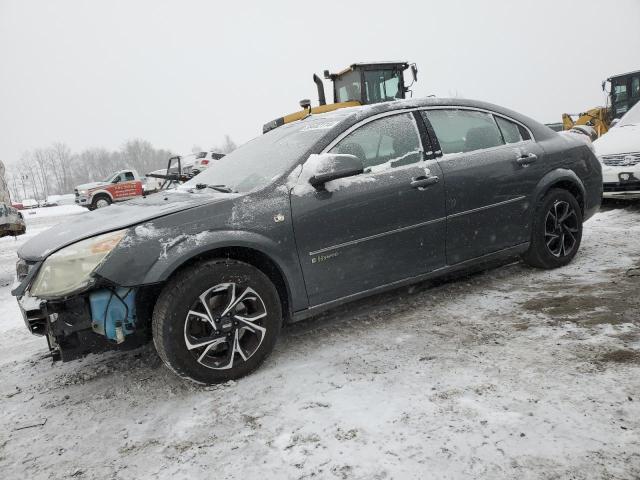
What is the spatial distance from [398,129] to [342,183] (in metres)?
0.69

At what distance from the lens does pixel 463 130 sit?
138 inches

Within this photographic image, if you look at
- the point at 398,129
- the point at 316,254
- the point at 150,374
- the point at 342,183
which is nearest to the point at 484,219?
the point at 398,129

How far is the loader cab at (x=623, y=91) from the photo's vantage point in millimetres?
14138

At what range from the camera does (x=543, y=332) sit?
275 cm

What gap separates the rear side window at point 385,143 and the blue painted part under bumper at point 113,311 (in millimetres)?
1568

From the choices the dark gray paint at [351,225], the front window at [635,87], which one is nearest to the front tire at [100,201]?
the dark gray paint at [351,225]

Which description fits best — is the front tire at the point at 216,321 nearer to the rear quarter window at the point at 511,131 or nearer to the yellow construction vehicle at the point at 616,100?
the rear quarter window at the point at 511,131

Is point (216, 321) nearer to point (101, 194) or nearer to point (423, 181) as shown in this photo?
point (423, 181)

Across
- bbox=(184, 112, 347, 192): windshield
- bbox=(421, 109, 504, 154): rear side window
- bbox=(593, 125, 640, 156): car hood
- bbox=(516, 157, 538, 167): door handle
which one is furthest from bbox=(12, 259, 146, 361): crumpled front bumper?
bbox=(593, 125, 640, 156): car hood

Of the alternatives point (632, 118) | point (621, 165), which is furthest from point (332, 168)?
point (632, 118)

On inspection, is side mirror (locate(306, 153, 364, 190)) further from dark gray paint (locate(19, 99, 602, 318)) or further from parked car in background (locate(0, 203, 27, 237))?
parked car in background (locate(0, 203, 27, 237))

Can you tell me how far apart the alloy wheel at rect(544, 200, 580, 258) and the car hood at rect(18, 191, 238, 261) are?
2.79m

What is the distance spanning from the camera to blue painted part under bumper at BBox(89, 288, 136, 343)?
2326 mm

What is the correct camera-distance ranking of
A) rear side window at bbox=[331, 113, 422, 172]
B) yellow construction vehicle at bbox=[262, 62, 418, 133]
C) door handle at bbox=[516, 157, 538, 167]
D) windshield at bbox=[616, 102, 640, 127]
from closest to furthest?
rear side window at bbox=[331, 113, 422, 172], door handle at bbox=[516, 157, 538, 167], windshield at bbox=[616, 102, 640, 127], yellow construction vehicle at bbox=[262, 62, 418, 133]
